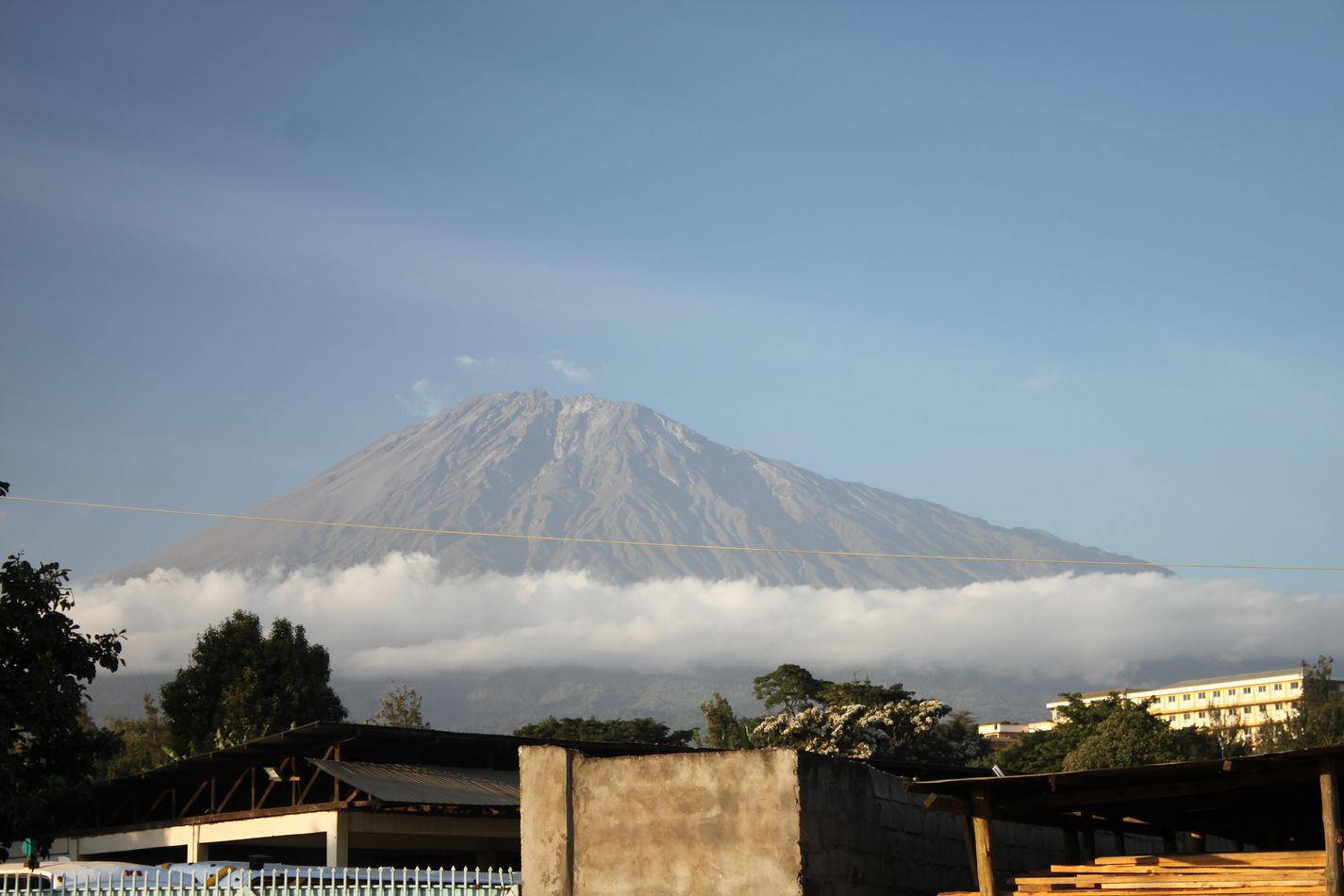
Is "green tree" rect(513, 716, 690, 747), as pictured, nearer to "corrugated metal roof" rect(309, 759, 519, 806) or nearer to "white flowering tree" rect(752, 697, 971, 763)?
"white flowering tree" rect(752, 697, 971, 763)

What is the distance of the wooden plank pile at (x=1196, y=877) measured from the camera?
43.1ft

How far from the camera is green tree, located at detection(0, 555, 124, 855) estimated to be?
61.8ft

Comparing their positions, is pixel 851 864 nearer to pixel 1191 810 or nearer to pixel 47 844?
pixel 1191 810

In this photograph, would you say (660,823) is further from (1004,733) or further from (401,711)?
(1004,733)

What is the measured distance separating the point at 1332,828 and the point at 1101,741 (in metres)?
57.7

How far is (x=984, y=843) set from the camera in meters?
14.1

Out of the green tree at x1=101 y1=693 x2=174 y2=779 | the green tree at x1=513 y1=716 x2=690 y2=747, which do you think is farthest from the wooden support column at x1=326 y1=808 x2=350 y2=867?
the green tree at x1=513 y1=716 x2=690 y2=747

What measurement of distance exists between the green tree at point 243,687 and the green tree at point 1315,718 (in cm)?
5640

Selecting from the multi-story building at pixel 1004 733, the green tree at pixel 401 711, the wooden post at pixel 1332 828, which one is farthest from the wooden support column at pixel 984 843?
the multi-story building at pixel 1004 733

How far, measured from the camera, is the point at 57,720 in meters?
19.3

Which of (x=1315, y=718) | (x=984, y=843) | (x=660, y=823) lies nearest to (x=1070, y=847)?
(x=984, y=843)

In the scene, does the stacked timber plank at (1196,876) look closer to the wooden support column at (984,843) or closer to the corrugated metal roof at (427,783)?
the wooden support column at (984,843)

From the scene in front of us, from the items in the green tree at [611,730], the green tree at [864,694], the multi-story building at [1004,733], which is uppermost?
the green tree at [864,694]

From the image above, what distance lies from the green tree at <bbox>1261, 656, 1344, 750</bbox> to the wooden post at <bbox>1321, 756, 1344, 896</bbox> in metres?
80.3
